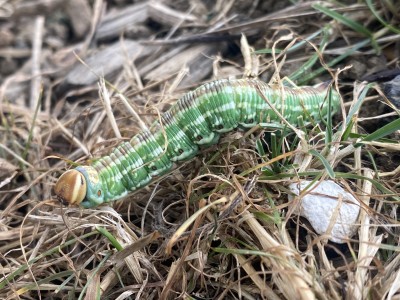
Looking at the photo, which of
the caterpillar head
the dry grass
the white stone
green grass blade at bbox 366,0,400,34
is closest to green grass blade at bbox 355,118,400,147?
the dry grass

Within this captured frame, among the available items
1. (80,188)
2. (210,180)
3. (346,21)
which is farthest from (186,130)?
(346,21)

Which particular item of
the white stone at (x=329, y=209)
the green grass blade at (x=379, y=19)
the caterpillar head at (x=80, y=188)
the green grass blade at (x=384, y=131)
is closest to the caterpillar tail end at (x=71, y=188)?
the caterpillar head at (x=80, y=188)

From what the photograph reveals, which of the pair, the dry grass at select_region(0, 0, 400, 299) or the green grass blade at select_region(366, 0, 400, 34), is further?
the green grass blade at select_region(366, 0, 400, 34)

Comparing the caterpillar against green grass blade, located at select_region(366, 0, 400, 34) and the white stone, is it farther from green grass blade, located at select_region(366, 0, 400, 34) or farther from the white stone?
green grass blade, located at select_region(366, 0, 400, 34)

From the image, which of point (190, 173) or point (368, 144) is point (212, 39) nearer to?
point (190, 173)

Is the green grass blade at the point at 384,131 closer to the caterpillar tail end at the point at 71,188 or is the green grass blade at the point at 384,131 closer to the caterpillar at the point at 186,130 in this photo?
the caterpillar at the point at 186,130

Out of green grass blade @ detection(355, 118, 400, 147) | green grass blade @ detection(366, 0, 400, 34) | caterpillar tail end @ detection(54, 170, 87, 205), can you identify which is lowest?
green grass blade @ detection(355, 118, 400, 147)

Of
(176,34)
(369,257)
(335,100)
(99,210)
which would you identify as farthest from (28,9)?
(369,257)
